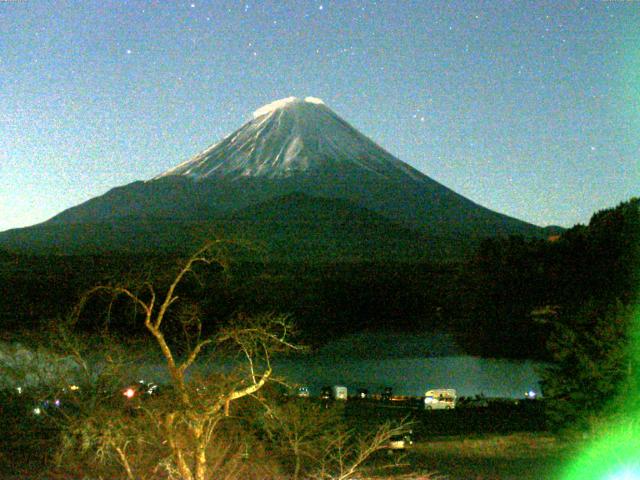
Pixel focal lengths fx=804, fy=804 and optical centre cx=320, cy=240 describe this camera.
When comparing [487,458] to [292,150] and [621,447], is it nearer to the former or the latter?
[621,447]

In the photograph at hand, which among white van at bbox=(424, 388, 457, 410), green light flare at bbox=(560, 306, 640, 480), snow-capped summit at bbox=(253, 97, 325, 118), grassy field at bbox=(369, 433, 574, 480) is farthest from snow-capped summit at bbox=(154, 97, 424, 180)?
green light flare at bbox=(560, 306, 640, 480)

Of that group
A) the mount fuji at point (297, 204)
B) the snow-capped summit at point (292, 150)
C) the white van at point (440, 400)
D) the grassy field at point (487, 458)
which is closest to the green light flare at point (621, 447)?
the grassy field at point (487, 458)

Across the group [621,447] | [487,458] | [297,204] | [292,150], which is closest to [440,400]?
[487,458]

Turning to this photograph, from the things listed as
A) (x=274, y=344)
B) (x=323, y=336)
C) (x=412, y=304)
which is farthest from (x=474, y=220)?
(x=274, y=344)

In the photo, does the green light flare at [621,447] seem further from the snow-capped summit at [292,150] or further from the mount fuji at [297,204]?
the snow-capped summit at [292,150]

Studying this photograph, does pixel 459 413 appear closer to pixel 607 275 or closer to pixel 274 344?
pixel 607 275

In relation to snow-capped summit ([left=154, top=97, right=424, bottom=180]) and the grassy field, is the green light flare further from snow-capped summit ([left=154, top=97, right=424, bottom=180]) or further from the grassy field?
snow-capped summit ([left=154, top=97, right=424, bottom=180])
